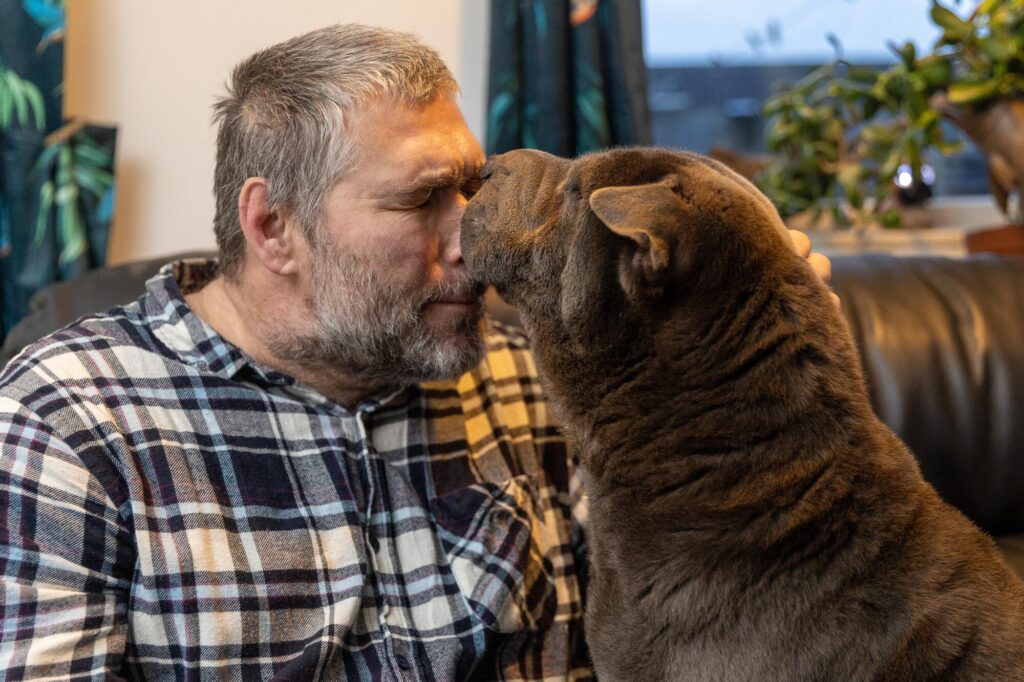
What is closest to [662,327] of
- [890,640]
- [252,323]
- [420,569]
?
[890,640]

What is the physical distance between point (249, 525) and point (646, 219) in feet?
2.07

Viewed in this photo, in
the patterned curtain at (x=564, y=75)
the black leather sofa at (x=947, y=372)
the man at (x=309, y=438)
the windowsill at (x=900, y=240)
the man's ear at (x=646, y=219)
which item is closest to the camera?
the man's ear at (x=646, y=219)

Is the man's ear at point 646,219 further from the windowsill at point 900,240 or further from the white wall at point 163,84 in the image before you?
the windowsill at point 900,240

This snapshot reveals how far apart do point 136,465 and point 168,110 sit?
3.61 ft

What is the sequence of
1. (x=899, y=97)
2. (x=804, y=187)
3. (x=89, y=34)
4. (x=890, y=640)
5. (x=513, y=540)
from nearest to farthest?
(x=890, y=640) → (x=513, y=540) → (x=89, y=34) → (x=899, y=97) → (x=804, y=187)

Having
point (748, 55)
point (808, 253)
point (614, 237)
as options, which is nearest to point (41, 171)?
point (614, 237)

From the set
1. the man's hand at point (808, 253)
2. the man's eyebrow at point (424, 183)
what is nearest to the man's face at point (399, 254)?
the man's eyebrow at point (424, 183)

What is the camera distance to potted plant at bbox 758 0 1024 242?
2.19 m

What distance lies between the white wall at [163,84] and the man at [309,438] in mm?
651

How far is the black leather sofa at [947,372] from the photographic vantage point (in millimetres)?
1730

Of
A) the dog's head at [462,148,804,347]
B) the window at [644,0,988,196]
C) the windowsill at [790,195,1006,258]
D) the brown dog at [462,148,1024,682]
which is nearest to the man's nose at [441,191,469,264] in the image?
the dog's head at [462,148,804,347]

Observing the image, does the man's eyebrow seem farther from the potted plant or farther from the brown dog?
the potted plant

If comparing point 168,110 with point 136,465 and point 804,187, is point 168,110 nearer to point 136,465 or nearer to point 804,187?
point 136,465

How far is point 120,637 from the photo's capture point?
111 centimetres
